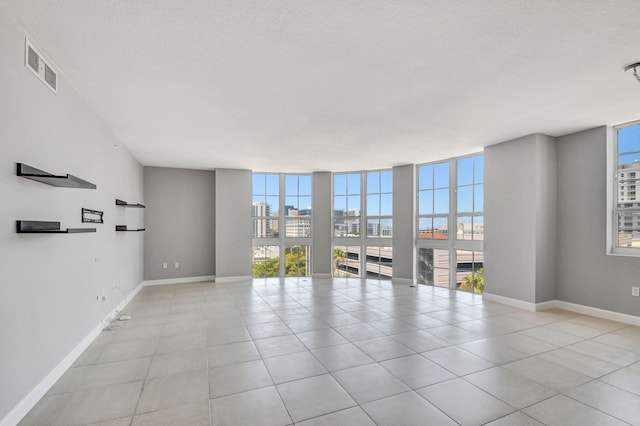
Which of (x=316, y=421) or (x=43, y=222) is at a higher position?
(x=43, y=222)

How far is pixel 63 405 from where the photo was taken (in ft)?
7.80

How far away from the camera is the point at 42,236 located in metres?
2.52

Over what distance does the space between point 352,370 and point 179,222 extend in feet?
19.1

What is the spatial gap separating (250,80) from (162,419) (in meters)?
2.91

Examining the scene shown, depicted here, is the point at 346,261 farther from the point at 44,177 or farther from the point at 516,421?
the point at 44,177

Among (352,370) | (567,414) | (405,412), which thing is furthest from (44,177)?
(567,414)

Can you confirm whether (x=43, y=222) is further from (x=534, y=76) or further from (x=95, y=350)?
(x=534, y=76)

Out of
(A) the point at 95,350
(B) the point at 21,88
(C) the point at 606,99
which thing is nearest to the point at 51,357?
(A) the point at 95,350

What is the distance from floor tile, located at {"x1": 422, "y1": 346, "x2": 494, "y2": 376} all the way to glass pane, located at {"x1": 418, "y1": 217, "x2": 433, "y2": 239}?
3830 millimetres

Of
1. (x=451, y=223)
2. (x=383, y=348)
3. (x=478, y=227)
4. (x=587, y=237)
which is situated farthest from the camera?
(x=451, y=223)

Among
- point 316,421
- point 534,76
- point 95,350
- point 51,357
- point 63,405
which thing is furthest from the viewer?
point 95,350

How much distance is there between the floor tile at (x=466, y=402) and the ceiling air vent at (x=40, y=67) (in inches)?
158

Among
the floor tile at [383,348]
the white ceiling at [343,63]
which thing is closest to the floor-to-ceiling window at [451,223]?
the white ceiling at [343,63]

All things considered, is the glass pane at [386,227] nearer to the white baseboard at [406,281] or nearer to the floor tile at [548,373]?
the white baseboard at [406,281]
